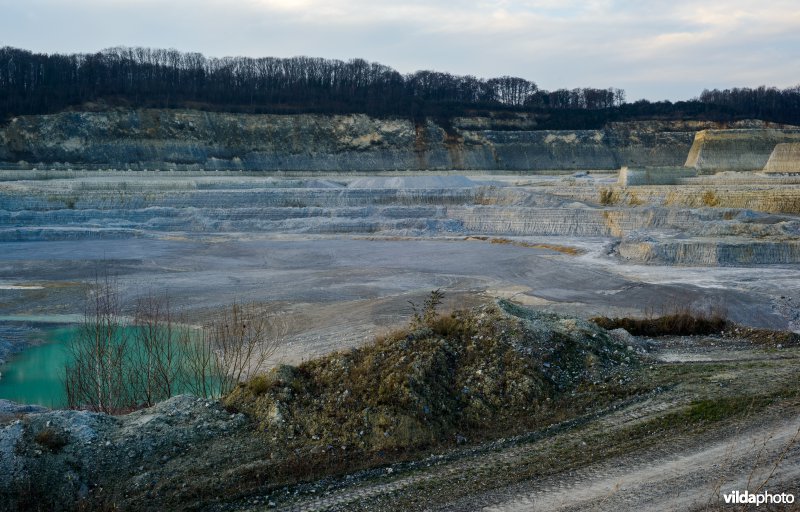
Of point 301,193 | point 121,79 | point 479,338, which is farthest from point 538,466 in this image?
point 121,79

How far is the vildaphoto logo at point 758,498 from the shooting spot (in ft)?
20.4

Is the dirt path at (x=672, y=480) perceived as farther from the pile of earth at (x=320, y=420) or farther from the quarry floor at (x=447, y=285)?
the pile of earth at (x=320, y=420)

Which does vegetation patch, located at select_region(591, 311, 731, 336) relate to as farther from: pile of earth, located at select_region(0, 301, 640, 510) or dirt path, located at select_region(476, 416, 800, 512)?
dirt path, located at select_region(476, 416, 800, 512)

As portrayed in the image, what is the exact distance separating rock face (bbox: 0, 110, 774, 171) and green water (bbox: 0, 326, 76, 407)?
173 feet

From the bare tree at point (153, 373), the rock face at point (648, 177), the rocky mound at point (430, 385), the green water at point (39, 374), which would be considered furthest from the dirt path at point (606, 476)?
the rock face at point (648, 177)

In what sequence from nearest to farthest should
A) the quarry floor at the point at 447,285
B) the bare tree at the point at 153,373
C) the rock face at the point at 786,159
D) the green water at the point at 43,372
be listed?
the quarry floor at the point at 447,285 → the bare tree at the point at 153,373 → the green water at the point at 43,372 → the rock face at the point at 786,159

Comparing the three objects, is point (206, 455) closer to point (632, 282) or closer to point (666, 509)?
point (666, 509)

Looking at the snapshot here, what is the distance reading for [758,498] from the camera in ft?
20.6

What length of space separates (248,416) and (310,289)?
13551mm

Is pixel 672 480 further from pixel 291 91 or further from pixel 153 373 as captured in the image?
pixel 291 91

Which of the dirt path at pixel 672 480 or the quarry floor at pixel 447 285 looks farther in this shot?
the quarry floor at pixel 447 285

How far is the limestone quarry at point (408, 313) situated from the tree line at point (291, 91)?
46.9 ft

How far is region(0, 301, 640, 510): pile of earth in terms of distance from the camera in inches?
275

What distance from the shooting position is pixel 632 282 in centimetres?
2220
